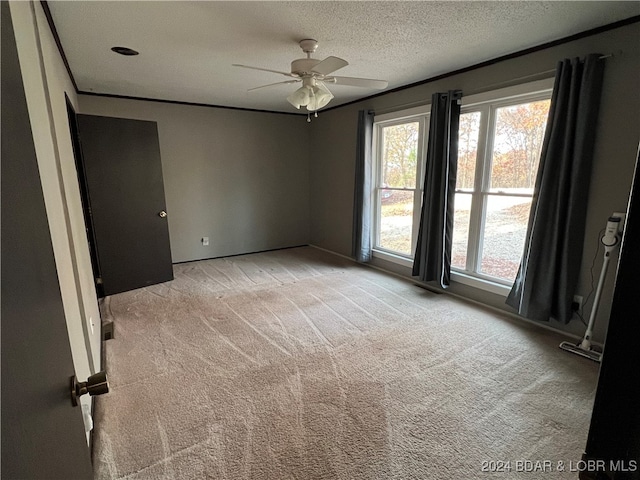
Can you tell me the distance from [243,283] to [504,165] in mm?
3245

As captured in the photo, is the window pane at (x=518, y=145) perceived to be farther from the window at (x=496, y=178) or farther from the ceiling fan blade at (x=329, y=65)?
the ceiling fan blade at (x=329, y=65)

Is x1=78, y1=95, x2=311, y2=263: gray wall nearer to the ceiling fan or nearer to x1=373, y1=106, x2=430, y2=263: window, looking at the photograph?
x1=373, y1=106, x2=430, y2=263: window

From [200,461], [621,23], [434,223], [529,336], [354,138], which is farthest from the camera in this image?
[354,138]

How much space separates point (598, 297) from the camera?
244 centimetres

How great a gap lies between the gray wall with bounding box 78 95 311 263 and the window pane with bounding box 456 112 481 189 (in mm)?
3070

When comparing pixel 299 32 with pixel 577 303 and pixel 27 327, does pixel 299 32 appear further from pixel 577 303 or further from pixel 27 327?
pixel 577 303

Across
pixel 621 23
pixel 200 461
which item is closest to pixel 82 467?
pixel 200 461

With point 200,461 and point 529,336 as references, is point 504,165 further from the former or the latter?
point 200,461

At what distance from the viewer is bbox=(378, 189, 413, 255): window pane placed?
4.29 m

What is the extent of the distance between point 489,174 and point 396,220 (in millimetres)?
1459

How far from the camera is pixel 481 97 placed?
3139 millimetres

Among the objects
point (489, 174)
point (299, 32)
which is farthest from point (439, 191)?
point (299, 32)

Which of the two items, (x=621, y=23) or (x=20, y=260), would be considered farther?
(x=621, y=23)

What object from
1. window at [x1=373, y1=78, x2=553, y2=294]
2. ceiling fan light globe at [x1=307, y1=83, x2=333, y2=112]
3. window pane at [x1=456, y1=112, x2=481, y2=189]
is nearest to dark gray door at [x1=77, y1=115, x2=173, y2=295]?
ceiling fan light globe at [x1=307, y1=83, x2=333, y2=112]
